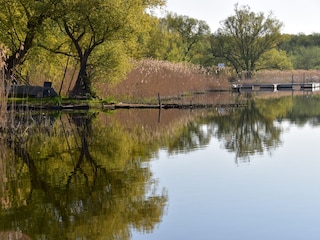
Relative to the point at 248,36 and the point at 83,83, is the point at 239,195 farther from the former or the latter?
the point at 248,36

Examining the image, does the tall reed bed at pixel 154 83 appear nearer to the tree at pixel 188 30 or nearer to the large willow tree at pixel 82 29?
the large willow tree at pixel 82 29

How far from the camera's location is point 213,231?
8117 millimetres

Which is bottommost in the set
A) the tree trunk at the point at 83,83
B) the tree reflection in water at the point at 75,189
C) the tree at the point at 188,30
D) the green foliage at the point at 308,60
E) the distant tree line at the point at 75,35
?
the tree reflection in water at the point at 75,189

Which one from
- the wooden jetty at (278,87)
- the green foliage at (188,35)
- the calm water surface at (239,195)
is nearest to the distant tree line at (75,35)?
the calm water surface at (239,195)

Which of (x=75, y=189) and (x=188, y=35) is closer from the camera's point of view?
(x=75, y=189)

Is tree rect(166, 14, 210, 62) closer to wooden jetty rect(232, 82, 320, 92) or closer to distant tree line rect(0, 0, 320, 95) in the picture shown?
wooden jetty rect(232, 82, 320, 92)

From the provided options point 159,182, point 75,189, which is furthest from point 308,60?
point 75,189

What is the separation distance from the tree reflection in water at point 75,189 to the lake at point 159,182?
2 cm

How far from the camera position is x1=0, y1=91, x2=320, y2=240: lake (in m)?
8.36

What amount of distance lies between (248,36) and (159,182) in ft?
202

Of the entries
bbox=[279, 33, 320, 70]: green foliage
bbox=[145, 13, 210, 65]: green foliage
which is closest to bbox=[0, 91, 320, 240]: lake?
bbox=[145, 13, 210, 65]: green foliage

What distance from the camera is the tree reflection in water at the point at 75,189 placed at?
8.45m

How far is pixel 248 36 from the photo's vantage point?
232 feet

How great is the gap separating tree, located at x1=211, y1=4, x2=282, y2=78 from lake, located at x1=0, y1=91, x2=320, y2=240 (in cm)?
5076
